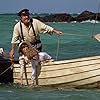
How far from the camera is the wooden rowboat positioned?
10500mm

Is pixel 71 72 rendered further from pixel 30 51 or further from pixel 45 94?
pixel 30 51

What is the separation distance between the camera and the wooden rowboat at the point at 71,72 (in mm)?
10500

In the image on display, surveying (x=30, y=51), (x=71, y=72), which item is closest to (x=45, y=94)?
(x=71, y=72)

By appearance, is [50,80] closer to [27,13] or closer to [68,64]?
[68,64]

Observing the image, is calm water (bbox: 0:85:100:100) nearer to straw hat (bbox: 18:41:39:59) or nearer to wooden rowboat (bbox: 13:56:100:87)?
wooden rowboat (bbox: 13:56:100:87)

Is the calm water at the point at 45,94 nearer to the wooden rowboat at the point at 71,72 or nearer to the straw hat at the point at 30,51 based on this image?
the wooden rowboat at the point at 71,72

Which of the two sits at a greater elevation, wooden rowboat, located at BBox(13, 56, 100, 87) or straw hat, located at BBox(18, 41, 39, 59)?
straw hat, located at BBox(18, 41, 39, 59)

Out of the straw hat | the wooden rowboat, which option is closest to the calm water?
the wooden rowboat

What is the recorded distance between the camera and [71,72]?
10555mm

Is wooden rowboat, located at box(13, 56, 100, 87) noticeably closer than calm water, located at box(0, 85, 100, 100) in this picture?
No

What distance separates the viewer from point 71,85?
1080 centimetres

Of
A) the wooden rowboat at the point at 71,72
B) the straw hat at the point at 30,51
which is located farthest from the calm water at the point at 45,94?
the straw hat at the point at 30,51

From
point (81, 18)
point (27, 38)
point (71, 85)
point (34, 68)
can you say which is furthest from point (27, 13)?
point (81, 18)

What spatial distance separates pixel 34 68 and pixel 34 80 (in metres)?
0.30
